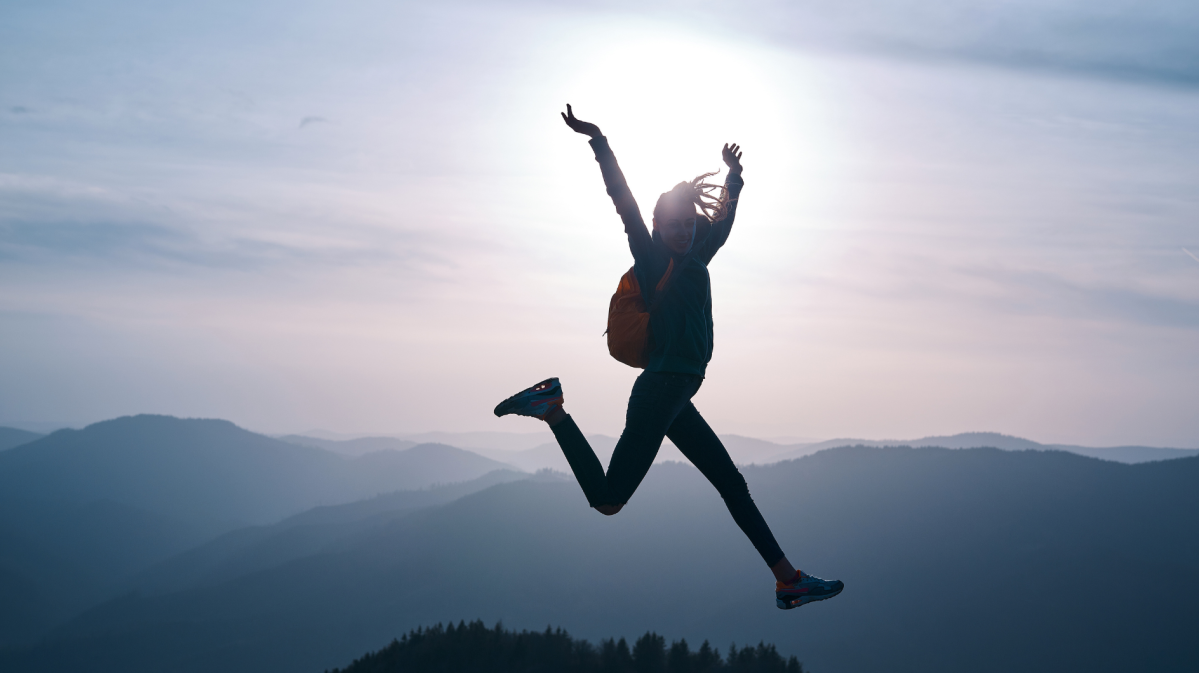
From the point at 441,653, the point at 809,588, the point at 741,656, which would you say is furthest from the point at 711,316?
the point at 441,653

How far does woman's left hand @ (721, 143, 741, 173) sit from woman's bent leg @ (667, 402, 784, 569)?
2099 millimetres

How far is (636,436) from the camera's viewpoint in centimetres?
512

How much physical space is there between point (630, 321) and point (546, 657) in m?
130

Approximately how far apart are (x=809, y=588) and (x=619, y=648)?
402 feet

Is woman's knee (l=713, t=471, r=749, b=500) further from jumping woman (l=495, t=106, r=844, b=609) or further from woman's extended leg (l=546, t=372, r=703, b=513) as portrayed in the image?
woman's extended leg (l=546, t=372, r=703, b=513)

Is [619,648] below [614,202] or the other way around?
below

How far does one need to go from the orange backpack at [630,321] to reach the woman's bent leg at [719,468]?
573 millimetres

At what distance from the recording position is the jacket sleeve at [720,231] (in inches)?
216

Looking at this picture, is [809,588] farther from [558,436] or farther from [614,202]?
[614,202]

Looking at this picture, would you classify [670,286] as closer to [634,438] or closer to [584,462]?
[634,438]

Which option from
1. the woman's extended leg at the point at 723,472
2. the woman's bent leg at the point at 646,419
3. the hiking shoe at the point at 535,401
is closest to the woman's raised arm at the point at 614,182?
the woman's bent leg at the point at 646,419

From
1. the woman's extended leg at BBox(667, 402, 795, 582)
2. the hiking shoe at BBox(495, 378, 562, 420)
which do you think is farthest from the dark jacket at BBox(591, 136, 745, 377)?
the hiking shoe at BBox(495, 378, 562, 420)

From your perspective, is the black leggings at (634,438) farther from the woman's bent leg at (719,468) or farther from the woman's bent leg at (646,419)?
the woman's bent leg at (719,468)

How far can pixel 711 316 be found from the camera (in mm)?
5445
